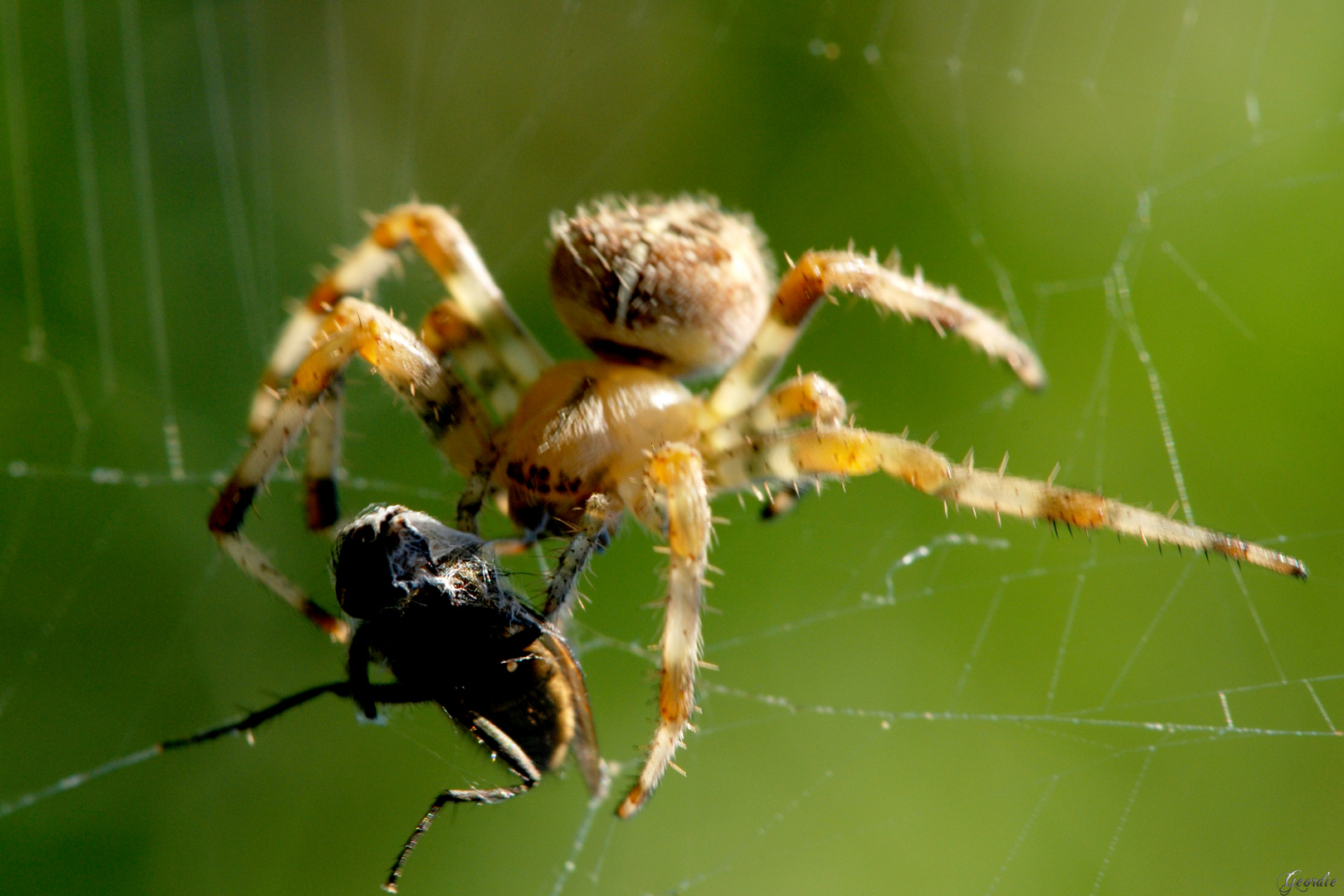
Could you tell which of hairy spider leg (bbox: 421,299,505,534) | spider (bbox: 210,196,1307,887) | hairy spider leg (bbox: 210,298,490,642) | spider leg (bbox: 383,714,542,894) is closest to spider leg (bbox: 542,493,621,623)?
spider (bbox: 210,196,1307,887)

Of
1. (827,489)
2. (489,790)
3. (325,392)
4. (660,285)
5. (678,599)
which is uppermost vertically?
(660,285)

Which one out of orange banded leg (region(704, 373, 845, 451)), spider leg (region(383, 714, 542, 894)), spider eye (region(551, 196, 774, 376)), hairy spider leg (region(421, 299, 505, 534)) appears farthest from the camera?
hairy spider leg (region(421, 299, 505, 534))

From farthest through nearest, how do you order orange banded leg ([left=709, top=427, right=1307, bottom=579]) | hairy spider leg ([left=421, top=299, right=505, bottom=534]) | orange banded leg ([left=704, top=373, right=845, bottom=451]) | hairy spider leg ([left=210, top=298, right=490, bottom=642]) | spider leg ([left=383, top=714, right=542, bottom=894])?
hairy spider leg ([left=421, top=299, right=505, bottom=534]), orange banded leg ([left=704, top=373, right=845, bottom=451]), hairy spider leg ([left=210, top=298, right=490, bottom=642]), orange banded leg ([left=709, top=427, right=1307, bottom=579]), spider leg ([left=383, top=714, right=542, bottom=894])

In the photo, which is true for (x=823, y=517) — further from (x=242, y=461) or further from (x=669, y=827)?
(x=242, y=461)

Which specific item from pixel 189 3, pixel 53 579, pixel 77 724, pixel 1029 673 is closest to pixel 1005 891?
pixel 1029 673

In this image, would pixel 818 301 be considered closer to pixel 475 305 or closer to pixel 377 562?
pixel 475 305

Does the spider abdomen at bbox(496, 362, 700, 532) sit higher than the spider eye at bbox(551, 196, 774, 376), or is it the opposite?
the spider eye at bbox(551, 196, 774, 376)

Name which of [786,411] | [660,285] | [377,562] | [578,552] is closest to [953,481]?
[786,411]

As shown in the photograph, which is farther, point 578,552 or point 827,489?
point 827,489

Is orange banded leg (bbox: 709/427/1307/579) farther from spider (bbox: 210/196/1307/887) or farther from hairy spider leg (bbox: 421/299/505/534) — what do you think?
hairy spider leg (bbox: 421/299/505/534)
